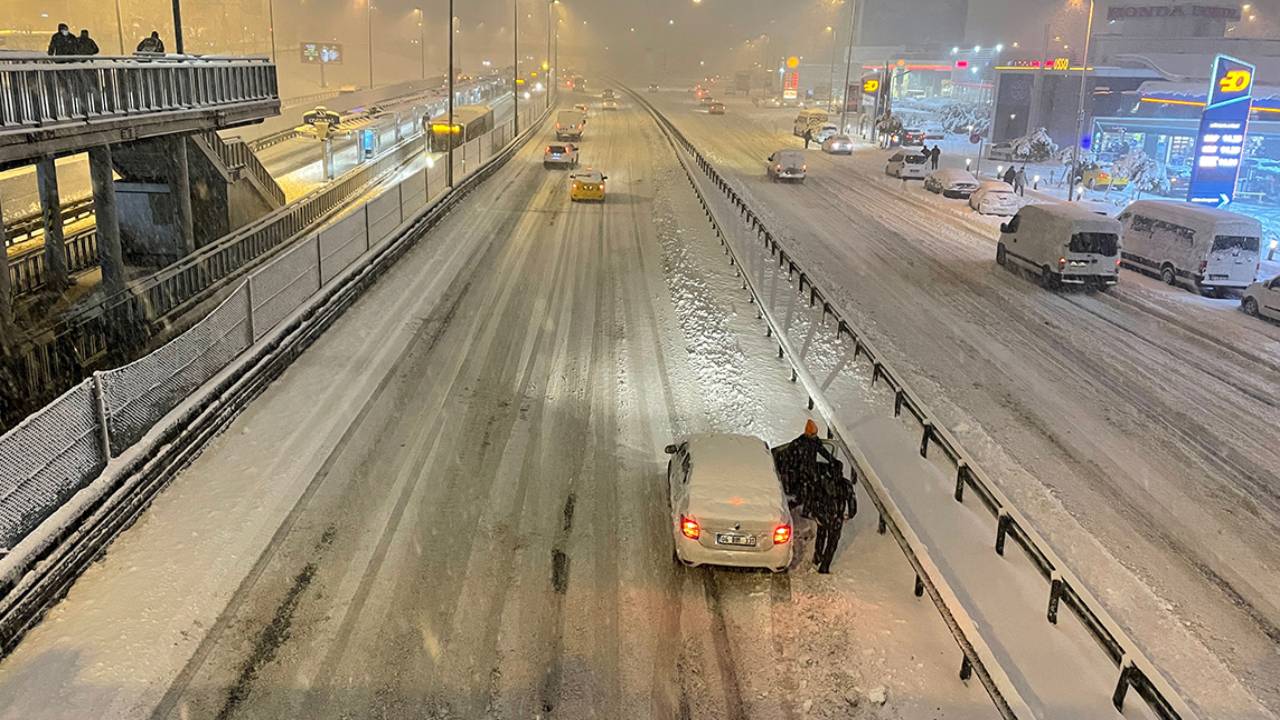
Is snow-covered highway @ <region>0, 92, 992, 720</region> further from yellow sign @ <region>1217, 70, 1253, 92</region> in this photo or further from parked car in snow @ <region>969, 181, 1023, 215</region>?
yellow sign @ <region>1217, 70, 1253, 92</region>

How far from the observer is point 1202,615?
34.7 ft

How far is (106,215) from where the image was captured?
2019 cm

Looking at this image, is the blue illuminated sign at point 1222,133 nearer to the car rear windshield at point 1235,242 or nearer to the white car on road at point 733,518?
the car rear windshield at point 1235,242

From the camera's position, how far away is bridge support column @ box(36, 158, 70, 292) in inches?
802

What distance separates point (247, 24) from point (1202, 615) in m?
208

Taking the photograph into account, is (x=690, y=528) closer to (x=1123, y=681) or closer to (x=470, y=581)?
(x=470, y=581)

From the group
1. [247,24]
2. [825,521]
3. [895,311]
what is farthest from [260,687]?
[247,24]

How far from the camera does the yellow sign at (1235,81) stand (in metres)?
36.6

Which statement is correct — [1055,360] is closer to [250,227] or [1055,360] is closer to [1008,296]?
[1008,296]

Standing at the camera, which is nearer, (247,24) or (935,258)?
(935,258)

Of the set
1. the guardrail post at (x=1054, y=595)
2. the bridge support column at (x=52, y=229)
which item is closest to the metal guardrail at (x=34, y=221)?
the bridge support column at (x=52, y=229)

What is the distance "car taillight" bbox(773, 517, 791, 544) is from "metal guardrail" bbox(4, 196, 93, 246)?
71.4ft

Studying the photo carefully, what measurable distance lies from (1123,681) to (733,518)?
397cm

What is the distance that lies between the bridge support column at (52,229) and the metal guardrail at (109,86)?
10.0 ft
